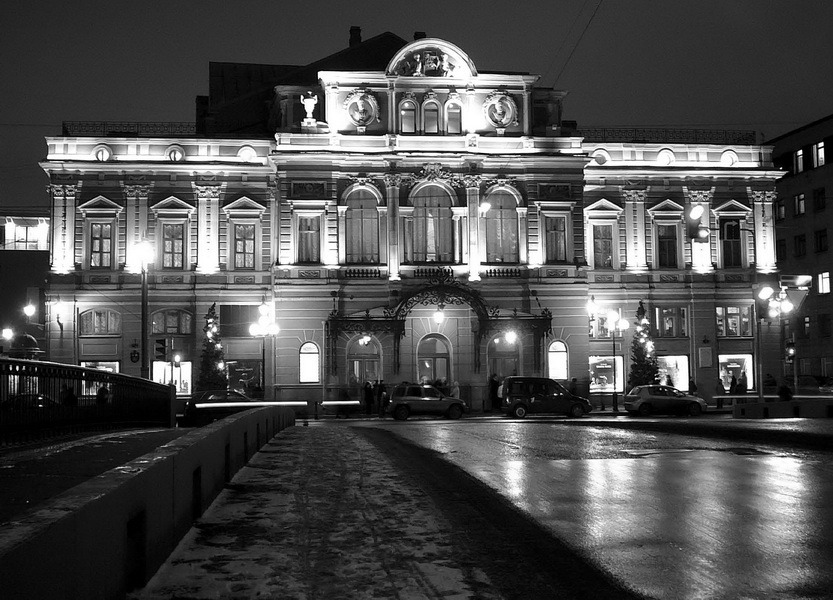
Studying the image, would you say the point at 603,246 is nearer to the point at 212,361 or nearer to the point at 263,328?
the point at 263,328

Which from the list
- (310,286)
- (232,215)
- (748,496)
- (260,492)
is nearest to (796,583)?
(748,496)

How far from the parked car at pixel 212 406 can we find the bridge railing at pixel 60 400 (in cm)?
946

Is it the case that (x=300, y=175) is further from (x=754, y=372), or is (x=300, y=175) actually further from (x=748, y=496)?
(x=748, y=496)

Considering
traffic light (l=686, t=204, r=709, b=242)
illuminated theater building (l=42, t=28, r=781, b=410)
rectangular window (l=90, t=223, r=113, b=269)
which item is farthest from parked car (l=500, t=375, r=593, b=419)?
rectangular window (l=90, t=223, r=113, b=269)

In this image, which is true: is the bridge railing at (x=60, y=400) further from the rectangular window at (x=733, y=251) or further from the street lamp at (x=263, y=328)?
the rectangular window at (x=733, y=251)

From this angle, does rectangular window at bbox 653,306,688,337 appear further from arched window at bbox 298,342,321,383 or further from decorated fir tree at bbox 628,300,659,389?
arched window at bbox 298,342,321,383

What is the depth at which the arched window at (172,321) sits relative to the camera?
2366 inches

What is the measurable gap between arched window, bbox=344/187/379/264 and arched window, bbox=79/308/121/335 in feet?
44.9

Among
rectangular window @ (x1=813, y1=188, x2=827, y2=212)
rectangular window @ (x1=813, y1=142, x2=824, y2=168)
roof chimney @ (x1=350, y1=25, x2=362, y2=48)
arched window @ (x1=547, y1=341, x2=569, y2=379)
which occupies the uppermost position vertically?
roof chimney @ (x1=350, y1=25, x2=362, y2=48)

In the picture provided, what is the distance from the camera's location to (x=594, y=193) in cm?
6375

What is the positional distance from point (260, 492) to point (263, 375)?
44.0 meters

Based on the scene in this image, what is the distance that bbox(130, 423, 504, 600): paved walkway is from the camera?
7512 mm

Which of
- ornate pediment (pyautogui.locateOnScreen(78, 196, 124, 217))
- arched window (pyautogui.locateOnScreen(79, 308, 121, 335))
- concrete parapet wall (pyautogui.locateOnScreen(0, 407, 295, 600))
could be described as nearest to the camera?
concrete parapet wall (pyautogui.locateOnScreen(0, 407, 295, 600))

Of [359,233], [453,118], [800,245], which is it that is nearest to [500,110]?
[453,118]
